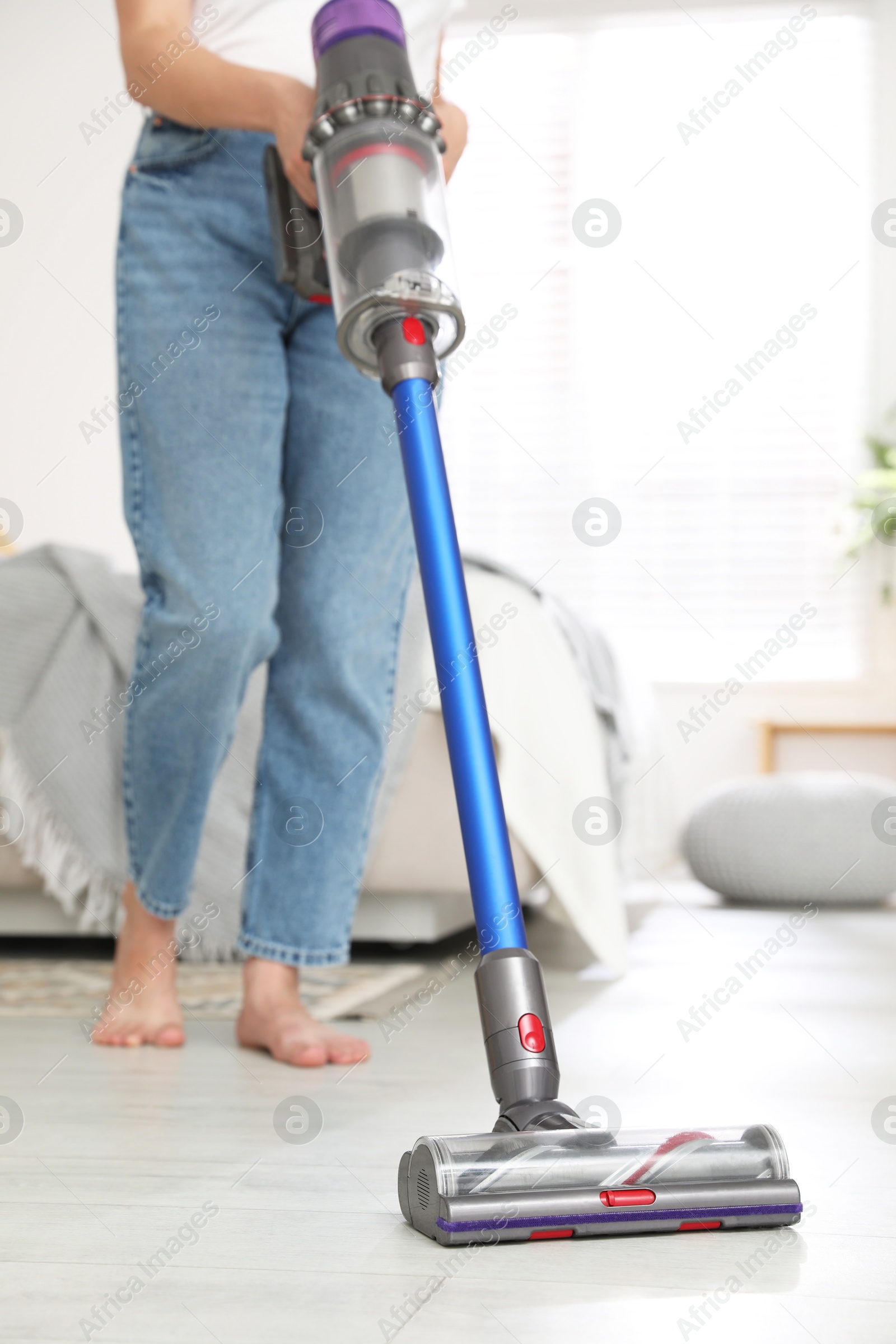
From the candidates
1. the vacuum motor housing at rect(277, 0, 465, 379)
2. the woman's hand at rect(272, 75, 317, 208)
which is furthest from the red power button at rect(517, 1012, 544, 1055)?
the woman's hand at rect(272, 75, 317, 208)

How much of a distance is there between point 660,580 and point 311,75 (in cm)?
300

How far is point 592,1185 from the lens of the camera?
60 cm

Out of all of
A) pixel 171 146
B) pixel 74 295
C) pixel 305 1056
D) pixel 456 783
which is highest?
pixel 74 295

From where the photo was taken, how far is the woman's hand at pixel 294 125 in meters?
0.88

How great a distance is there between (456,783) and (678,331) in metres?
3.51

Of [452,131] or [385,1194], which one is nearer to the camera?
[385,1194]

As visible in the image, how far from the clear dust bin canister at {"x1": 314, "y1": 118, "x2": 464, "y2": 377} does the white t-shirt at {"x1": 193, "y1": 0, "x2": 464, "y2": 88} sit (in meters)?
0.34

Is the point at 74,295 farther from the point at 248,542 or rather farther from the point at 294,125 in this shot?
the point at 294,125

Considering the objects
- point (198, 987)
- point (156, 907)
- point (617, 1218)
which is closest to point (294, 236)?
point (156, 907)

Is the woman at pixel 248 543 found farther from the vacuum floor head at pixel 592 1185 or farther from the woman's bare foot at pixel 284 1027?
the vacuum floor head at pixel 592 1185

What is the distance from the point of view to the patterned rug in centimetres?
136

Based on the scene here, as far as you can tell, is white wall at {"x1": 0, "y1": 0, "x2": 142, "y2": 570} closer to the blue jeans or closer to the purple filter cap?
the blue jeans

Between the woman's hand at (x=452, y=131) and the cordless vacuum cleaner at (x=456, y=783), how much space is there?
0.12 m

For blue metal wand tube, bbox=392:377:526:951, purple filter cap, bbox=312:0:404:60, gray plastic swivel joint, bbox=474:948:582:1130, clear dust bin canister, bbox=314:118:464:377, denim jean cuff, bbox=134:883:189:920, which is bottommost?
denim jean cuff, bbox=134:883:189:920
